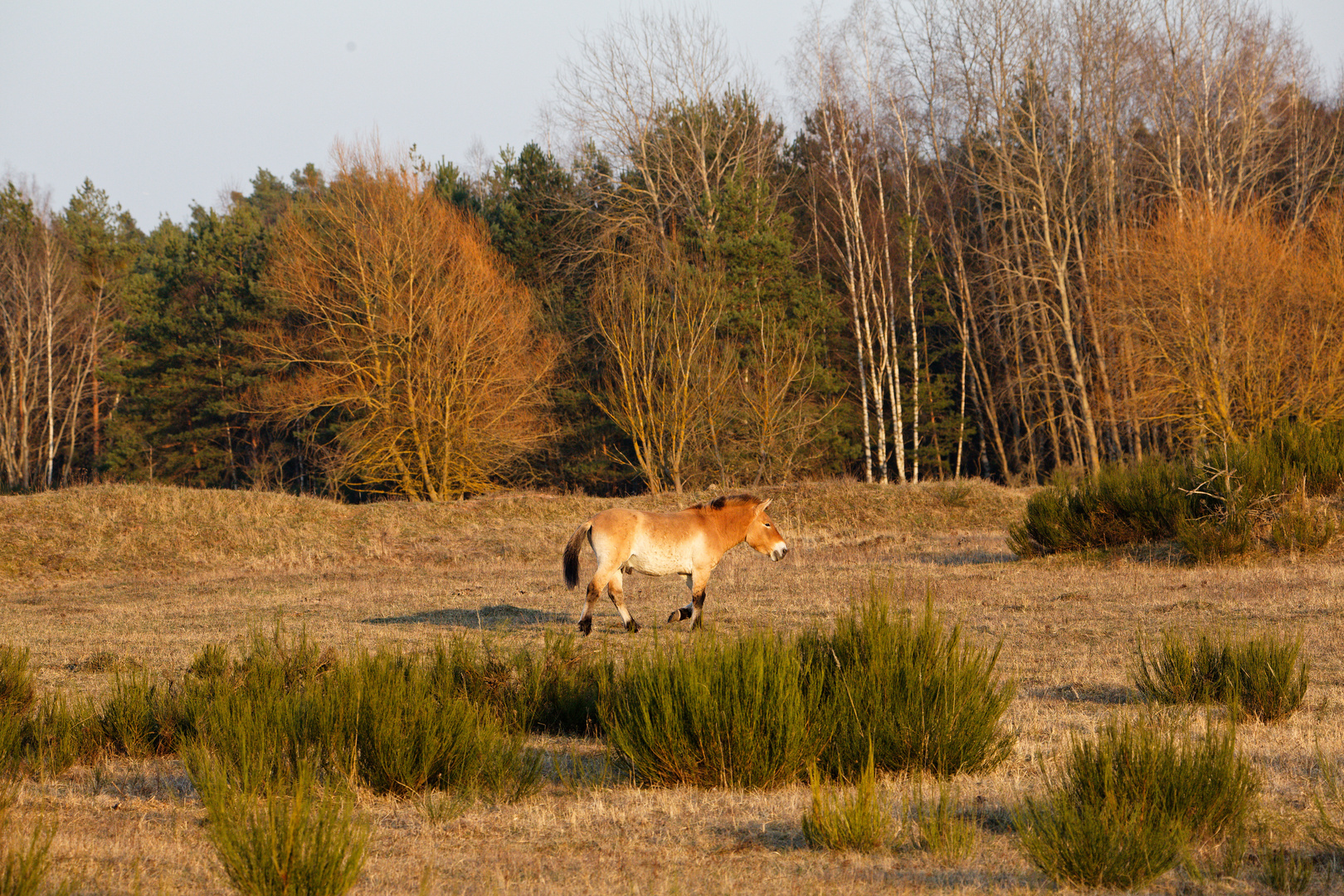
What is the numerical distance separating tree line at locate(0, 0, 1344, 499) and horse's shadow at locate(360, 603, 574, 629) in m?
19.1

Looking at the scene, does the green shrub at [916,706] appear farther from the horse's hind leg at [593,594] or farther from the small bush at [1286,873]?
the horse's hind leg at [593,594]

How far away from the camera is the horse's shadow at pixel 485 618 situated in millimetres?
13695

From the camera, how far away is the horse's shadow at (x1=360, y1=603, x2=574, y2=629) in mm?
13695

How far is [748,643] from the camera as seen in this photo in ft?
21.7

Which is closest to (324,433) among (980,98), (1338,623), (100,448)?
(100,448)

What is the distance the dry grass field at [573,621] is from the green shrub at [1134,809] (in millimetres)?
145

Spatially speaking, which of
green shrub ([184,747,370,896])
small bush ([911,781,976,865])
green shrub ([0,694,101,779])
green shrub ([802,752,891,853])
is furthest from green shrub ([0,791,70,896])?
small bush ([911,781,976,865])

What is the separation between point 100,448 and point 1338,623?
176 ft

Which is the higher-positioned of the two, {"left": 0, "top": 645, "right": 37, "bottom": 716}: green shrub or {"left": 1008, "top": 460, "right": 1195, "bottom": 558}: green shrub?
{"left": 1008, "top": 460, "right": 1195, "bottom": 558}: green shrub

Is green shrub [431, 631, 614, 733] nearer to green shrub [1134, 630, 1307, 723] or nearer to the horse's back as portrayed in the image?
the horse's back

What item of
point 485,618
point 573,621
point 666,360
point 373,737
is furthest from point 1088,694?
point 666,360

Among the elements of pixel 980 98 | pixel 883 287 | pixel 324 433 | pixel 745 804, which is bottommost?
pixel 745 804

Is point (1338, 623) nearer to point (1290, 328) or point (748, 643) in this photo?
point (748, 643)

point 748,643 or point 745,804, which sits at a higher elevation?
point 748,643
